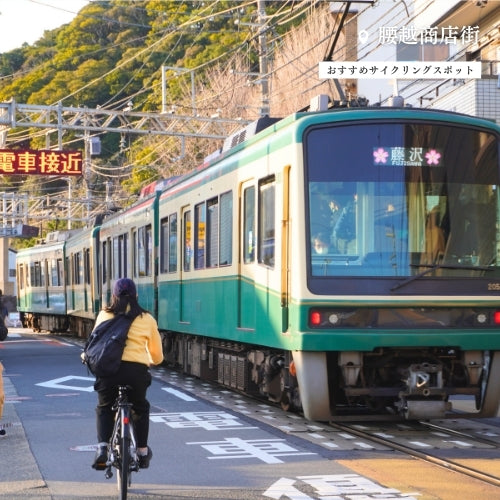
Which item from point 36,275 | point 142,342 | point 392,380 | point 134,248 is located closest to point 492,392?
point 392,380

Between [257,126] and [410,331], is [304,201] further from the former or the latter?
[257,126]

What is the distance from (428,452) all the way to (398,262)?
208cm

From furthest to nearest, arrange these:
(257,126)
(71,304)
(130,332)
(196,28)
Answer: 1. (196,28)
2. (71,304)
3. (257,126)
4. (130,332)

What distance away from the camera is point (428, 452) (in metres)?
10.4

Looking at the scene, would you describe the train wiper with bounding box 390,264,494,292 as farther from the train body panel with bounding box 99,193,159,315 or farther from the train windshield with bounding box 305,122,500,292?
the train body panel with bounding box 99,193,159,315

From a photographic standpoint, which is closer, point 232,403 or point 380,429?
point 380,429

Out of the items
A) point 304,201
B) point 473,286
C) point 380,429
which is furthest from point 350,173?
point 380,429

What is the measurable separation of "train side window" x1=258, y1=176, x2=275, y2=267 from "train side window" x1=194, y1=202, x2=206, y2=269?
10.9 ft

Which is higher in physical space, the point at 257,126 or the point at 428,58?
the point at 428,58

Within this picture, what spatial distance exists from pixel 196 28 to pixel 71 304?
25707 millimetres

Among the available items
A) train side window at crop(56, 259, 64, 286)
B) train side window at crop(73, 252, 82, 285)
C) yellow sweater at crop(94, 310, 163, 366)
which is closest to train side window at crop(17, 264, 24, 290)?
train side window at crop(56, 259, 64, 286)

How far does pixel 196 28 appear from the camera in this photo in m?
59.4

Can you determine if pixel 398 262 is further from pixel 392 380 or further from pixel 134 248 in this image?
pixel 134 248

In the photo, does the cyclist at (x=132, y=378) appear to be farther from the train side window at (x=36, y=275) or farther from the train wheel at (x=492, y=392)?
the train side window at (x=36, y=275)
